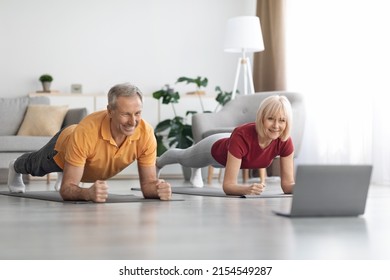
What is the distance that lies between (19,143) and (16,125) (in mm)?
876

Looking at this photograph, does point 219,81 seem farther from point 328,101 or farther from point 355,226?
point 355,226

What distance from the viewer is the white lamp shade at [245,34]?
7938 millimetres

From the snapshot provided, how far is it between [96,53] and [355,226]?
22.5 ft

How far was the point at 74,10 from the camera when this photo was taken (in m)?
9.22

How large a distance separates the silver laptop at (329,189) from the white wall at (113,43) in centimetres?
637

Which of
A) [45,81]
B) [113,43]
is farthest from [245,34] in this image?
[45,81]

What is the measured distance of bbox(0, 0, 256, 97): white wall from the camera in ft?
29.7

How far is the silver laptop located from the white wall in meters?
6.37

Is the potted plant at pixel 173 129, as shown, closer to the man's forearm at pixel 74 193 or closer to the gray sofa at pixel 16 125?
the gray sofa at pixel 16 125

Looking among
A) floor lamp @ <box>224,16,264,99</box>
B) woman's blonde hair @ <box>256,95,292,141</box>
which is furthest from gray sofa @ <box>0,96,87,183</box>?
woman's blonde hair @ <box>256,95,292,141</box>

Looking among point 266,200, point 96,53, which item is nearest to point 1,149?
point 96,53

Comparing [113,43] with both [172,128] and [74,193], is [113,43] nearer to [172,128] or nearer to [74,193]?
[172,128]

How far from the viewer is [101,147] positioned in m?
3.92

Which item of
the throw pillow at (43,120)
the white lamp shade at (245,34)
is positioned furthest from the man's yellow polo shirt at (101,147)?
the white lamp shade at (245,34)
